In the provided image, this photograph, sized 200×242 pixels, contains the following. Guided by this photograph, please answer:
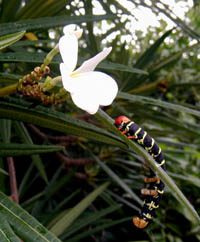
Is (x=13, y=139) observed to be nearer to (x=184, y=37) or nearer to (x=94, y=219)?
(x=94, y=219)

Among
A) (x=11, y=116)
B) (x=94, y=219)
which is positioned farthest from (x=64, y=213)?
(x=11, y=116)

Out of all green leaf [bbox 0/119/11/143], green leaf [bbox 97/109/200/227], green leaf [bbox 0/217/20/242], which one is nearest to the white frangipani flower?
green leaf [bbox 97/109/200/227]

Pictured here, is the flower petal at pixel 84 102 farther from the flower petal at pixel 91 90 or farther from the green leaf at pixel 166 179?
the green leaf at pixel 166 179

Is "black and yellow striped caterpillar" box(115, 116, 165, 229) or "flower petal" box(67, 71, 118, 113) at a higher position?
"flower petal" box(67, 71, 118, 113)

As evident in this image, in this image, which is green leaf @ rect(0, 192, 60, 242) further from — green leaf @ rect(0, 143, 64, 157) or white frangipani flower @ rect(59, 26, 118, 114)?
white frangipani flower @ rect(59, 26, 118, 114)

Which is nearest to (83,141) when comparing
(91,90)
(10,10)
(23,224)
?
(10,10)

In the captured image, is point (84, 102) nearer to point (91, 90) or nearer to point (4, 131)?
point (91, 90)
